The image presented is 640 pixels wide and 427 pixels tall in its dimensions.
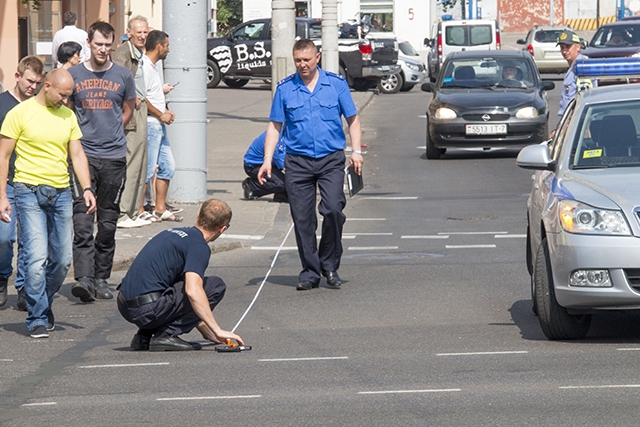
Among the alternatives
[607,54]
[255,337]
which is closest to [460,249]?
[255,337]

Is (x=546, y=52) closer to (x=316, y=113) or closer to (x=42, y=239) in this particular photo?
(x=316, y=113)

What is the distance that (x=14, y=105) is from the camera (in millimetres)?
9328

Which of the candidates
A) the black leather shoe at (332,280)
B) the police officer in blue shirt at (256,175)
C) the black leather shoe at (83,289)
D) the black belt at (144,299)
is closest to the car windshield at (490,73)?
the police officer in blue shirt at (256,175)

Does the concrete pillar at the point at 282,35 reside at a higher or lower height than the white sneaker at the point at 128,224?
higher

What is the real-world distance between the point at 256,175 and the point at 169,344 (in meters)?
8.22

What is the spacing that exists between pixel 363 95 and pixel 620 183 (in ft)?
99.4

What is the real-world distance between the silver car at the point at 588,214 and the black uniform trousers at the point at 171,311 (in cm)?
199

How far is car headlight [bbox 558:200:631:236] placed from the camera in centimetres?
727

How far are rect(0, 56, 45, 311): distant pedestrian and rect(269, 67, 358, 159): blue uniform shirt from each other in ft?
6.61

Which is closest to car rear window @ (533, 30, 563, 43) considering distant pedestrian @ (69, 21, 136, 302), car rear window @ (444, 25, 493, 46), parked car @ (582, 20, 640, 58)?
car rear window @ (444, 25, 493, 46)

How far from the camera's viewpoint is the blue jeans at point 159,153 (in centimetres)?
1304

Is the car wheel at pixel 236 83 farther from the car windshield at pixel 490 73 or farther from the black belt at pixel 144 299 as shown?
the black belt at pixel 144 299

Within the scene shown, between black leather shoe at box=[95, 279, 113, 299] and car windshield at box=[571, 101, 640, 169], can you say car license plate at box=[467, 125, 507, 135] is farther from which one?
car windshield at box=[571, 101, 640, 169]

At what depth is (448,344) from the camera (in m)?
7.81
